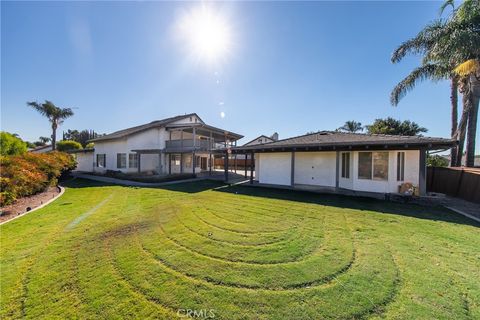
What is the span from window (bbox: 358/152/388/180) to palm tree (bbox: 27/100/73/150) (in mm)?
34968

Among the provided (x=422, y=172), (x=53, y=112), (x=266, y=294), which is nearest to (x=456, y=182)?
(x=422, y=172)

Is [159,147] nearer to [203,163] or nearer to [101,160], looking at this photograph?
[203,163]

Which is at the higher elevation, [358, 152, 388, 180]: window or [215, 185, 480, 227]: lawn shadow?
[358, 152, 388, 180]: window

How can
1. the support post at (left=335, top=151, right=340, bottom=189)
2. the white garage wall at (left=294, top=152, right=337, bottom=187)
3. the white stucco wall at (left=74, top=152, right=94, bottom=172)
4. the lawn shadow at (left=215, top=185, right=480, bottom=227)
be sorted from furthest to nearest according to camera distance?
the white stucco wall at (left=74, top=152, right=94, bottom=172) → the white garage wall at (left=294, top=152, right=337, bottom=187) → the support post at (left=335, top=151, right=340, bottom=189) → the lawn shadow at (left=215, top=185, right=480, bottom=227)

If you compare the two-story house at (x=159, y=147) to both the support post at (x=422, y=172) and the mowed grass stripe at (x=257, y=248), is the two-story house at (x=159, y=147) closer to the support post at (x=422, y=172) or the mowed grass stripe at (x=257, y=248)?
the mowed grass stripe at (x=257, y=248)

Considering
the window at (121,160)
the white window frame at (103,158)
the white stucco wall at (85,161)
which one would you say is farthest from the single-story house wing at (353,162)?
the white stucco wall at (85,161)

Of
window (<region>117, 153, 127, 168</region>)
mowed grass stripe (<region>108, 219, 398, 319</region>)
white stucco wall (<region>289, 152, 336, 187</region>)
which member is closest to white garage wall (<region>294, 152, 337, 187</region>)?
white stucco wall (<region>289, 152, 336, 187</region>)

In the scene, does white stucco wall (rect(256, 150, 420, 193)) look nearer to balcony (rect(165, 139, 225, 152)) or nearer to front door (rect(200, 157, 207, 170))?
balcony (rect(165, 139, 225, 152))

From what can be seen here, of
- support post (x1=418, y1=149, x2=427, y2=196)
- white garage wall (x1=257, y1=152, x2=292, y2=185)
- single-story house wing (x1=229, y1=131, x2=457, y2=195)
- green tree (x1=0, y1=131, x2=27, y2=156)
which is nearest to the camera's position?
support post (x1=418, y1=149, x2=427, y2=196)

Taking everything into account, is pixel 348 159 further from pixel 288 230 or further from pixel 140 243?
pixel 140 243

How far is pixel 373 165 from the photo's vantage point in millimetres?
11523

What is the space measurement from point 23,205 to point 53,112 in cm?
2473

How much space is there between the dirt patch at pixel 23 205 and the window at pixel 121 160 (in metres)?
9.64

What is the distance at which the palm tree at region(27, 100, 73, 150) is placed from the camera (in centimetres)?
2661
